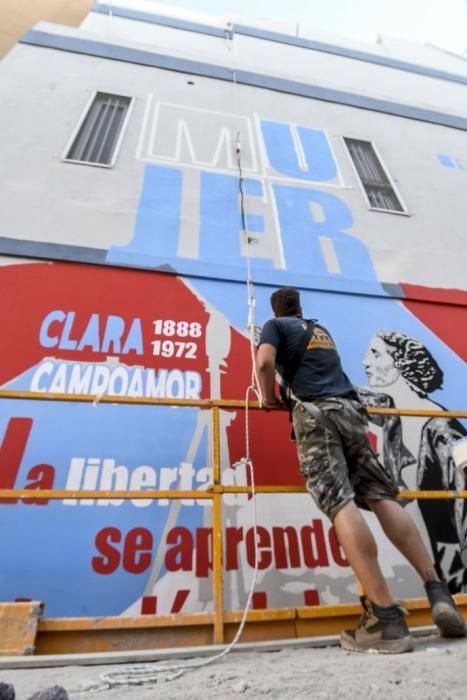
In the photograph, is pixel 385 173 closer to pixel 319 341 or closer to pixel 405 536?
pixel 319 341

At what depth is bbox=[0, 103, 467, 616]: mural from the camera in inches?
96.0

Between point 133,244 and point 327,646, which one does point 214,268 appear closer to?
point 133,244

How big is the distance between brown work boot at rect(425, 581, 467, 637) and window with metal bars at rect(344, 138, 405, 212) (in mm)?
4480

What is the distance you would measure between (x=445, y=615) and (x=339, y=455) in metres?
0.66

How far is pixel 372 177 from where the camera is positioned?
5617 mm

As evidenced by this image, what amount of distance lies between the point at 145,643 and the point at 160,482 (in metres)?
1.10

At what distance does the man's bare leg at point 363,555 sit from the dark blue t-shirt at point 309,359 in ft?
1.84

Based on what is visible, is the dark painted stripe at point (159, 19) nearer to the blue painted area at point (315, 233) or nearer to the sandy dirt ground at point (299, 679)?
the blue painted area at point (315, 233)

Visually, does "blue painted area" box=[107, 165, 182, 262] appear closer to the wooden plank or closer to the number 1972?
the number 1972

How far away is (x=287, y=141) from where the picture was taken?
18.5 feet

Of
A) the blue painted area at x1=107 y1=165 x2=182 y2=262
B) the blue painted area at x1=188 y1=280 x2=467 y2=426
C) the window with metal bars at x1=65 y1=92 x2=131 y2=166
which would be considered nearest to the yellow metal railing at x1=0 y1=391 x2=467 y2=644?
the blue painted area at x1=188 y1=280 x2=467 y2=426

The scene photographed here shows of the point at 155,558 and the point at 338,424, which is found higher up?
the point at 338,424

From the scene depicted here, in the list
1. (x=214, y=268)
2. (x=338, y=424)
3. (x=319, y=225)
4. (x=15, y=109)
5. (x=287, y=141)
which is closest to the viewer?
(x=338, y=424)

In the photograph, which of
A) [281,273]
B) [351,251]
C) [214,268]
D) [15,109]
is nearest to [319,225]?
[351,251]
